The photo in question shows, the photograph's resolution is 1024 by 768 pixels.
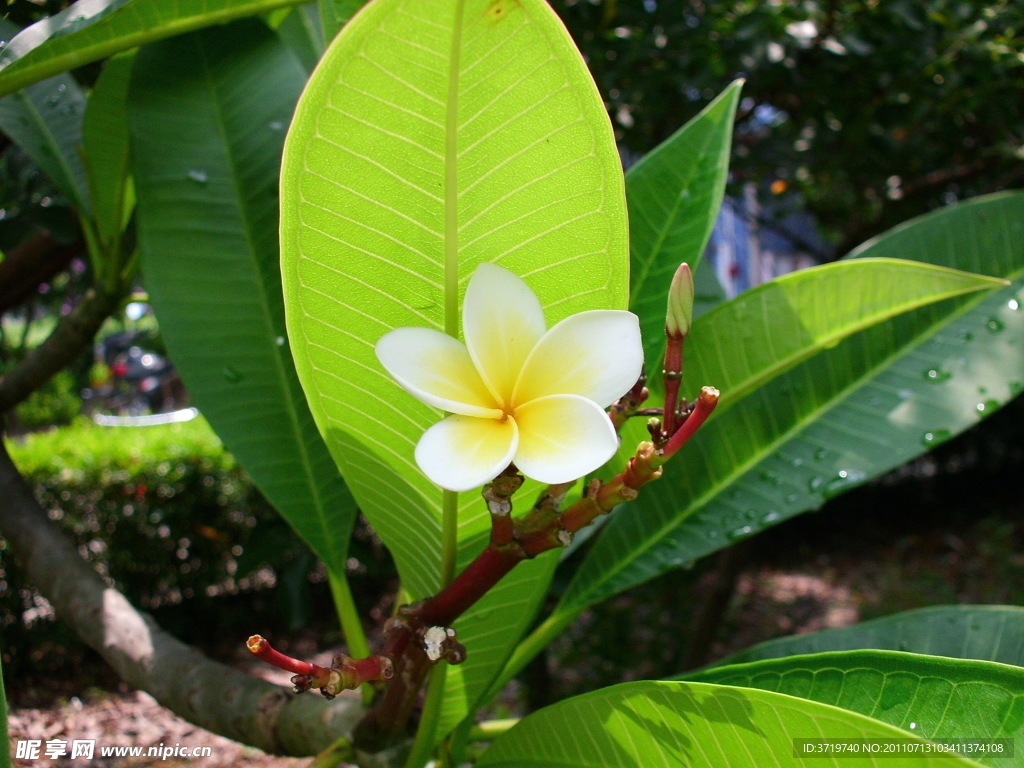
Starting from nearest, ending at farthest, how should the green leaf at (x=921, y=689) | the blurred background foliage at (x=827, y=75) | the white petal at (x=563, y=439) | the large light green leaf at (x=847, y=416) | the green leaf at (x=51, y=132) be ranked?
the white petal at (x=563, y=439), the green leaf at (x=921, y=689), the large light green leaf at (x=847, y=416), the green leaf at (x=51, y=132), the blurred background foliage at (x=827, y=75)

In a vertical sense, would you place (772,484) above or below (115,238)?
below

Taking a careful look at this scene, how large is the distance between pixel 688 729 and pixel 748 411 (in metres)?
0.44

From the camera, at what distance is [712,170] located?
741 millimetres

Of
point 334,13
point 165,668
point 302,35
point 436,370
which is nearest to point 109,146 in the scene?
point 302,35

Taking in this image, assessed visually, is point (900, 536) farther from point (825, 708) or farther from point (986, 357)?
point (825, 708)

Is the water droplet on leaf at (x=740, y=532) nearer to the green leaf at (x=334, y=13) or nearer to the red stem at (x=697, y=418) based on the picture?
the red stem at (x=697, y=418)

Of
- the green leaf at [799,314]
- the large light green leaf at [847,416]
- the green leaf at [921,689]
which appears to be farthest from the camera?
the large light green leaf at [847,416]

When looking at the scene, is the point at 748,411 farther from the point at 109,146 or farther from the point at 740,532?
the point at 109,146

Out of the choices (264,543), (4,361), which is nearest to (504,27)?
(264,543)

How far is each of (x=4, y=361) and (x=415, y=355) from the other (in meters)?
1.95

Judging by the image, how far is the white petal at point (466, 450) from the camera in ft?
1.16

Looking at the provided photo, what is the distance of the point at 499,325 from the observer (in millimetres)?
406

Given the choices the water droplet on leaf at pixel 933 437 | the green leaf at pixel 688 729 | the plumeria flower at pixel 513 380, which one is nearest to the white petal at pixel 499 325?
the plumeria flower at pixel 513 380

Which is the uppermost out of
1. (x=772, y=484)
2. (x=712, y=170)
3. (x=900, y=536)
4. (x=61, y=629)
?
(x=712, y=170)
